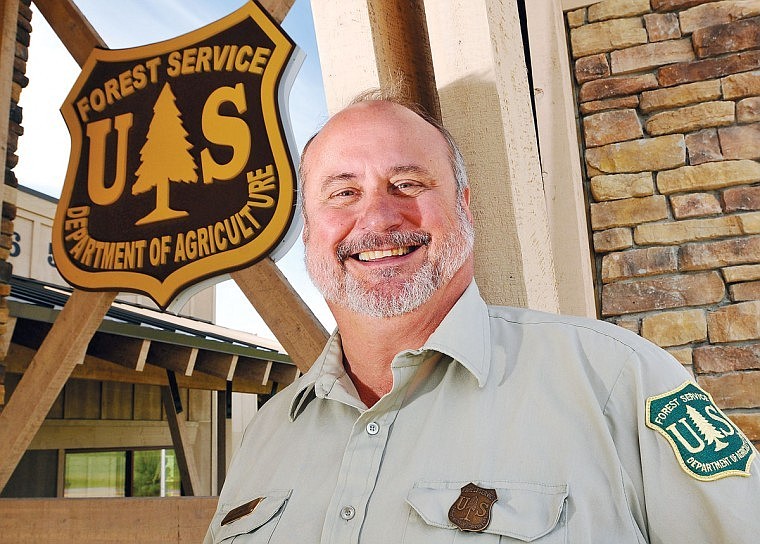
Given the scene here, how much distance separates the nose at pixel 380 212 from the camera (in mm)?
1253

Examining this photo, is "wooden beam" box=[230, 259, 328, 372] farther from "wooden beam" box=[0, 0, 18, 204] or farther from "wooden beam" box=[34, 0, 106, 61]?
"wooden beam" box=[0, 0, 18, 204]

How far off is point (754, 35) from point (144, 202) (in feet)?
7.43

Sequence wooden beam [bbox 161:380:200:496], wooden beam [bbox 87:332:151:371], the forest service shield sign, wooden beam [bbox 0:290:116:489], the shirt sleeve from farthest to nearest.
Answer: wooden beam [bbox 161:380:200:496] → wooden beam [bbox 87:332:151:371] → wooden beam [bbox 0:290:116:489] → the forest service shield sign → the shirt sleeve

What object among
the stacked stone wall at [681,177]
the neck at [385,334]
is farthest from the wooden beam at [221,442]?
the neck at [385,334]

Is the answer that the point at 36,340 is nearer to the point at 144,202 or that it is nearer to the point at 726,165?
the point at 144,202

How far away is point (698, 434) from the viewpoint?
2.95 ft

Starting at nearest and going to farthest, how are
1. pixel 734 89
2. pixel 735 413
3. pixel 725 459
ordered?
pixel 725 459, pixel 735 413, pixel 734 89

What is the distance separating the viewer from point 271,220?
246 centimetres

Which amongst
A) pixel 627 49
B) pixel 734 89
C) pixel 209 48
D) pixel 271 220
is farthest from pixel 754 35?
pixel 209 48

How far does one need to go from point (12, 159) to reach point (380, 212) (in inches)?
110

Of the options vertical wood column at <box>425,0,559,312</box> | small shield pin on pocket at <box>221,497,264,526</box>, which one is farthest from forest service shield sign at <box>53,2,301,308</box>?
small shield pin on pocket at <box>221,497,264,526</box>

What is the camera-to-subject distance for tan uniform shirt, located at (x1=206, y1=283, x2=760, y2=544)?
2.92 feet

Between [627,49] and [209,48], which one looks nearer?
[627,49]

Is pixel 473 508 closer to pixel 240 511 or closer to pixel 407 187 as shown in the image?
pixel 240 511
